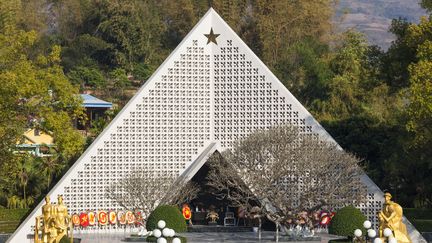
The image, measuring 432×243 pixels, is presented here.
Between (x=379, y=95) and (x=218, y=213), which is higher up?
(x=379, y=95)

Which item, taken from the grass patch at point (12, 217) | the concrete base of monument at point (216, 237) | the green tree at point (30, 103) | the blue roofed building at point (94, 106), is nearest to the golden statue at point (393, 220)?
the concrete base of monument at point (216, 237)

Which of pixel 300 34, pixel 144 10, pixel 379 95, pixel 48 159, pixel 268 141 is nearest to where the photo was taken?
pixel 268 141

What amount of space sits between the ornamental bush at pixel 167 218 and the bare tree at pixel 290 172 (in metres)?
1.53

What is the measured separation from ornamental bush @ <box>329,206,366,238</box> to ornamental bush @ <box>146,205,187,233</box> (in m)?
3.70

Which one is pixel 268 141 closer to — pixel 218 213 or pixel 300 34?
pixel 218 213

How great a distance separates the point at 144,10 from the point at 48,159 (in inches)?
1040

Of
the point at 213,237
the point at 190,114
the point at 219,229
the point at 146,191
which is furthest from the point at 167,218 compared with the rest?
the point at 190,114

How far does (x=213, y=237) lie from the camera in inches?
1086

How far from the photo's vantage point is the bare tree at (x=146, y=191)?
27.0 m

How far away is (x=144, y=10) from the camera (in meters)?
58.9

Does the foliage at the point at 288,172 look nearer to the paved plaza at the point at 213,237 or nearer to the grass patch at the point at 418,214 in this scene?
the paved plaza at the point at 213,237

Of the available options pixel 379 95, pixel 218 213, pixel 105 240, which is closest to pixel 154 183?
pixel 105 240

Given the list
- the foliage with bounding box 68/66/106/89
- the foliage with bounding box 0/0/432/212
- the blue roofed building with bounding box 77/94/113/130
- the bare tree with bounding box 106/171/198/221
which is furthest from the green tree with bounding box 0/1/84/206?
the foliage with bounding box 68/66/106/89

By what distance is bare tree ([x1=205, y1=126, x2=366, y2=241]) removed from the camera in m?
25.5
